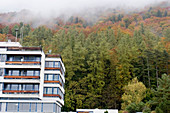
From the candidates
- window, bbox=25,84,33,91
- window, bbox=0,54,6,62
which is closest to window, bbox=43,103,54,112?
window, bbox=25,84,33,91

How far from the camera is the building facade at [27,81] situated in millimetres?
50500

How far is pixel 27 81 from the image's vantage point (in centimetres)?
5200

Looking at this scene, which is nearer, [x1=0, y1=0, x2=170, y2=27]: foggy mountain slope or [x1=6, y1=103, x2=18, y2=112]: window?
[x1=6, y1=103, x2=18, y2=112]: window

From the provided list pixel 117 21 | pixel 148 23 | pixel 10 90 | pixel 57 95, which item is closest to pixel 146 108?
pixel 57 95

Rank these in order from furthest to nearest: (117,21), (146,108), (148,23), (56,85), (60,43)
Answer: (117,21), (148,23), (60,43), (146,108), (56,85)

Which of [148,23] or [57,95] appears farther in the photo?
[148,23]

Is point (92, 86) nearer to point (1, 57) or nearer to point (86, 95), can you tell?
point (86, 95)

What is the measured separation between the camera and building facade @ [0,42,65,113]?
1988 inches

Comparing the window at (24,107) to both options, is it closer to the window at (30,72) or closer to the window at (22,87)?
the window at (22,87)

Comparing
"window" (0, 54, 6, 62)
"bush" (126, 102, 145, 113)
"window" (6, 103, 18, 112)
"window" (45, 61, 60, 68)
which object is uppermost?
"window" (0, 54, 6, 62)

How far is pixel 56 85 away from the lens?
54.8 metres

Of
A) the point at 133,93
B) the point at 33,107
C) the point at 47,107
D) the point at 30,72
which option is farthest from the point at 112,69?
the point at 33,107

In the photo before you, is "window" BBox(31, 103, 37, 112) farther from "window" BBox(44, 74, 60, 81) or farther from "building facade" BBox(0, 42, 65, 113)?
"window" BBox(44, 74, 60, 81)

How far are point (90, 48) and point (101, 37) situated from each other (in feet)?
38.7
